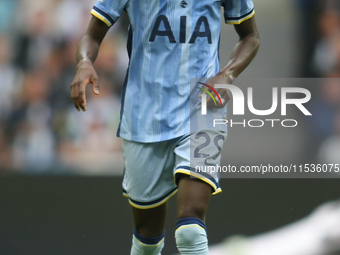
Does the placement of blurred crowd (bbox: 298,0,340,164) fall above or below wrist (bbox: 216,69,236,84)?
below

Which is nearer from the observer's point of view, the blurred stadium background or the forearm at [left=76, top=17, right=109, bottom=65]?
the forearm at [left=76, top=17, right=109, bottom=65]

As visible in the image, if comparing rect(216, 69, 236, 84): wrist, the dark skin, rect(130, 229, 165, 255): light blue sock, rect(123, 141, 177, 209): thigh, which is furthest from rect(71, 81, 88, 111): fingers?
rect(130, 229, 165, 255): light blue sock

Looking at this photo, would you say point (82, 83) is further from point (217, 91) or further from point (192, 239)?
point (192, 239)

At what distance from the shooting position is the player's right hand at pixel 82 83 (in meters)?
2.73

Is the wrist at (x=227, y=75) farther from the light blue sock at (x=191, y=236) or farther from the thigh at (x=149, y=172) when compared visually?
the light blue sock at (x=191, y=236)

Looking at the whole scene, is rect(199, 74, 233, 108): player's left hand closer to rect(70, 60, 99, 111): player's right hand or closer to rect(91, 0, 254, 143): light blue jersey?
rect(91, 0, 254, 143): light blue jersey

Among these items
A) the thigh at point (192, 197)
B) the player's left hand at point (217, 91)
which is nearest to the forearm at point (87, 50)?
the player's left hand at point (217, 91)

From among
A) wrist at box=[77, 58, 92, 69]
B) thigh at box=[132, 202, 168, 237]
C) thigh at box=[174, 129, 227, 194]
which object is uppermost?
wrist at box=[77, 58, 92, 69]

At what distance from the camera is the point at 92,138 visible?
4340mm

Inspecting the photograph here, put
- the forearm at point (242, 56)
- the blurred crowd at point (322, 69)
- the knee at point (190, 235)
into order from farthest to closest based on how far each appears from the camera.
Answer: the blurred crowd at point (322, 69) → the forearm at point (242, 56) → the knee at point (190, 235)

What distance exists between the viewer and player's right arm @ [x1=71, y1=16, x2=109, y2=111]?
2.74 m

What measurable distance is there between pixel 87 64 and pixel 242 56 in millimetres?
858

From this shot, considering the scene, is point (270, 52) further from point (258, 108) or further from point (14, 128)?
point (14, 128)

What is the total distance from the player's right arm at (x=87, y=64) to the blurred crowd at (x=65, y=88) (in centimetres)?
128
